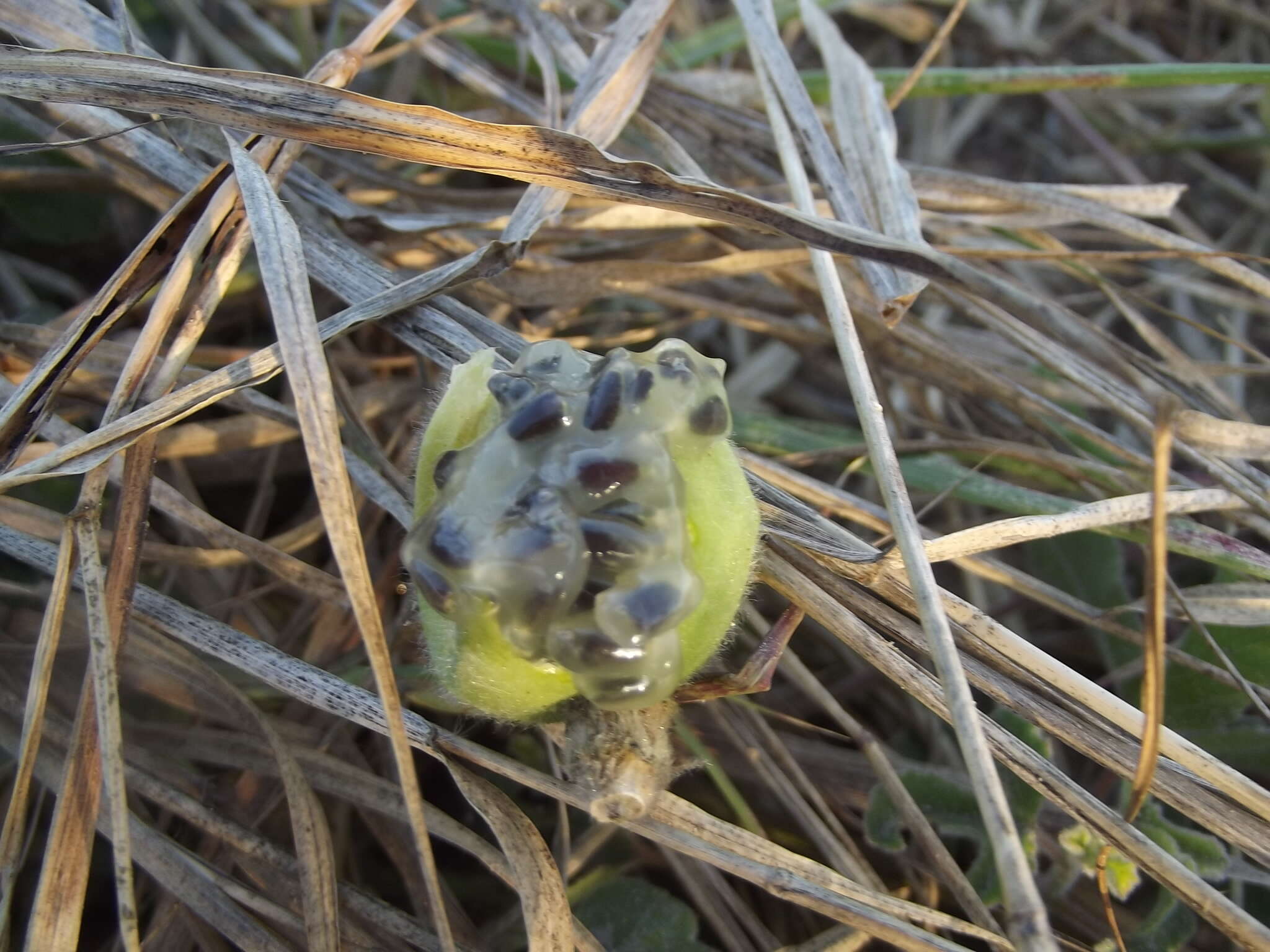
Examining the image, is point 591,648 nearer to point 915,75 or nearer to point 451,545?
point 451,545

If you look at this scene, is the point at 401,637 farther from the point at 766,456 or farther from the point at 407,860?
the point at 766,456

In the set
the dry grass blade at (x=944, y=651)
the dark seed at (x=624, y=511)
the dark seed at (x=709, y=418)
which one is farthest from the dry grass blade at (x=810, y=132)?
the dark seed at (x=624, y=511)

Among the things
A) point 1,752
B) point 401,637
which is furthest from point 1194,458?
point 1,752

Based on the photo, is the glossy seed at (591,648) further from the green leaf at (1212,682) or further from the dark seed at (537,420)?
the green leaf at (1212,682)

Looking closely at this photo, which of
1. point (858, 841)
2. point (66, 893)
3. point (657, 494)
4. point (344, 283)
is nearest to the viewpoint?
point (657, 494)

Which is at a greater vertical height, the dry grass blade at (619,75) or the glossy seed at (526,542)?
the dry grass blade at (619,75)

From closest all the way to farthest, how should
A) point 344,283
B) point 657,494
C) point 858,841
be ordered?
point 657,494 → point 344,283 → point 858,841

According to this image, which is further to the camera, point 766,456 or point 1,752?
point 766,456

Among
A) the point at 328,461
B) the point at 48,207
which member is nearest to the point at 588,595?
the point at 328,461

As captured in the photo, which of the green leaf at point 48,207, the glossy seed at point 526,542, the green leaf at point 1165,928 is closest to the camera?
the glossy seed at point 526,542
